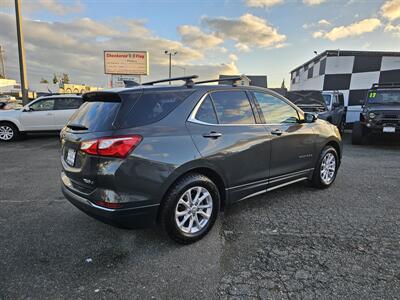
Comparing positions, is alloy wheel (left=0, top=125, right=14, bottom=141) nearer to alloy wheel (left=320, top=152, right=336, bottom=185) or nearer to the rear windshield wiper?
the rear windshield wiper

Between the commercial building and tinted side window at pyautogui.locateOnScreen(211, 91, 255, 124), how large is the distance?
11.6m

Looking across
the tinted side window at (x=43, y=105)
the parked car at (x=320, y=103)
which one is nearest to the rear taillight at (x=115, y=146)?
the parked car at (x=320, y=103)

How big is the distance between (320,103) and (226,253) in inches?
358

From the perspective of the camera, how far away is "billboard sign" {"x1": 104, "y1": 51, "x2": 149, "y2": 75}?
72.3 feet

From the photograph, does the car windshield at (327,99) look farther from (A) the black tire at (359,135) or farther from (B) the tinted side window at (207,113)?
(B) the tinted side window at (207,113)

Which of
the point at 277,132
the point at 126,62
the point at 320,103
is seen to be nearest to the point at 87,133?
the point at 277,132

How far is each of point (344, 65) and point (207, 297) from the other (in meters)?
17.3

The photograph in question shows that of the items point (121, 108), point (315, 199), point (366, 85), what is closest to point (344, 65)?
point (366, 85)

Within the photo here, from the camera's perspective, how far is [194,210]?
9.50ft

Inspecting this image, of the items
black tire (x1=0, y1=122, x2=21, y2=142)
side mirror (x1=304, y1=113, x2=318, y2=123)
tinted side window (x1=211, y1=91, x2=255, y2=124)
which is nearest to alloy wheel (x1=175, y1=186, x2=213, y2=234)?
tinted side window (x1=211, y1=91, x2=255, y2=124)

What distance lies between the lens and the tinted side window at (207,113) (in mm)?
2896

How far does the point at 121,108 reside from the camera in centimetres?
253

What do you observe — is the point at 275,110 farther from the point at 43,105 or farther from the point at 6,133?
the point at 6,133

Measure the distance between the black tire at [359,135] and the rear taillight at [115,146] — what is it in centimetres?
892
